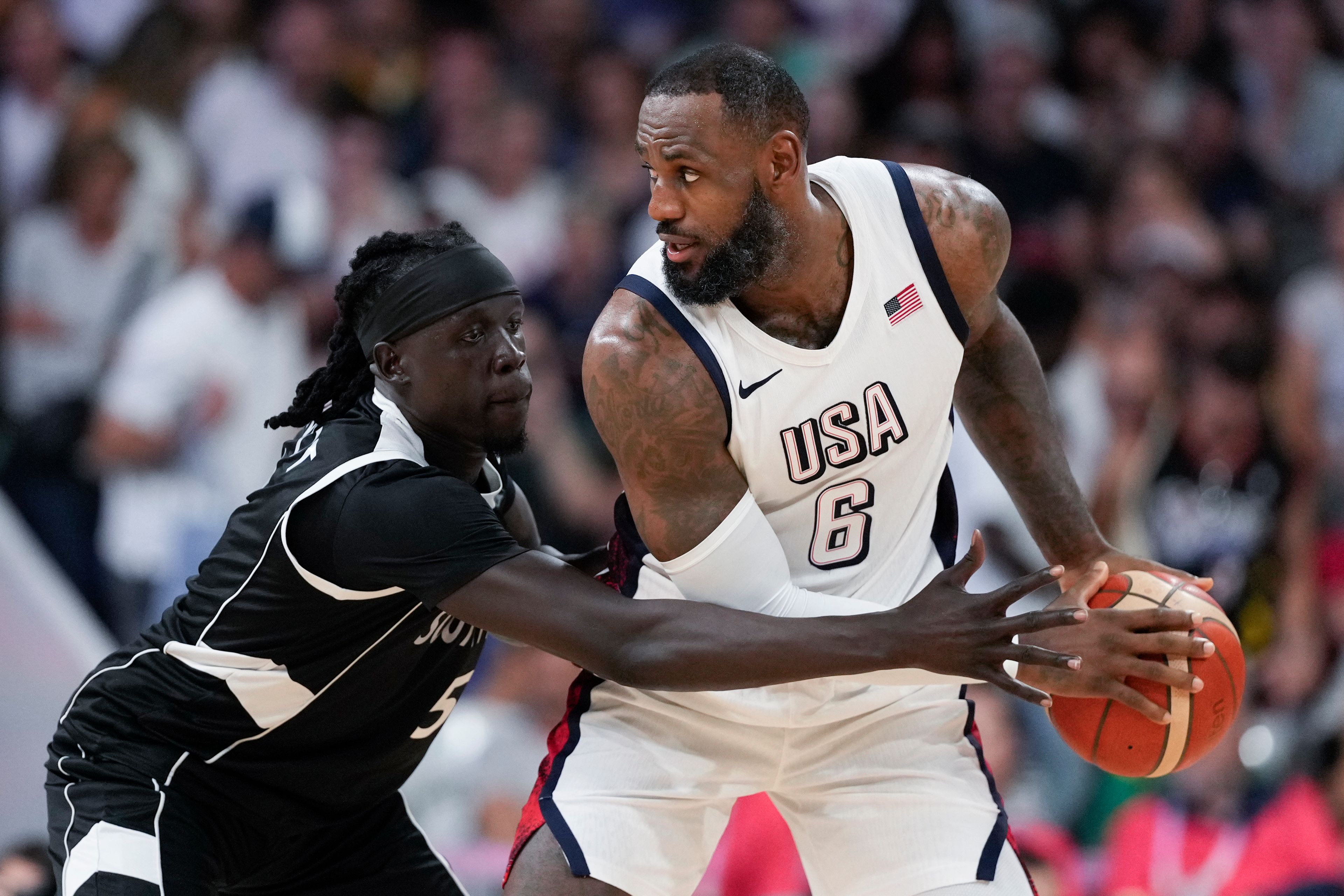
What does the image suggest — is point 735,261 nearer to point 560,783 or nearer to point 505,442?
point 505,442

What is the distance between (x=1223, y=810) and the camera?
639 centimetres

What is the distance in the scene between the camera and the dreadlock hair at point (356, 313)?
3.91 metres

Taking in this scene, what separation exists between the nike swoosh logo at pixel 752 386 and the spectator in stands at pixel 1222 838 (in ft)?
10.8

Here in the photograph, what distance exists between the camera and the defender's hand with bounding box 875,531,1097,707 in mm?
3080

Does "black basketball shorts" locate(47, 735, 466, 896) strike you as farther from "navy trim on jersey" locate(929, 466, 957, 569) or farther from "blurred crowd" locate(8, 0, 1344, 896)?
"blurred crowd" locate(8, 0, 1344, 896)

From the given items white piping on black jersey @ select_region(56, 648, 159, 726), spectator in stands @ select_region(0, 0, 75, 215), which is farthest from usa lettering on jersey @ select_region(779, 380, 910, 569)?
spectator in stands @ select_region(0, 0, 75, 215)

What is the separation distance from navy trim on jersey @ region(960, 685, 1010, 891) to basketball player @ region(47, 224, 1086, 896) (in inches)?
33.0

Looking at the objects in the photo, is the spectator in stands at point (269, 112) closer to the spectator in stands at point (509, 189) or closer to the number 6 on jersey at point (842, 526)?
the spectator in stands at point (509, 189)

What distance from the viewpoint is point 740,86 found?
3580mm

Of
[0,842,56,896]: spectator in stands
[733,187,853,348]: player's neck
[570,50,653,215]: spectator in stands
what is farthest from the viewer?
[570,50,653,215]: spectator in stands

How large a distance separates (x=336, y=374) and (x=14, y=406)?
4362mm

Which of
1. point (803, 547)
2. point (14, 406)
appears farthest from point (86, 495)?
point (803, 547)

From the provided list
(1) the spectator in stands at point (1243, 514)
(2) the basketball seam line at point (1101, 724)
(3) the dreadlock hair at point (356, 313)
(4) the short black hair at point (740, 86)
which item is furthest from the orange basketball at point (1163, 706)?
(1) the spectator in stands at point (1243, 514)

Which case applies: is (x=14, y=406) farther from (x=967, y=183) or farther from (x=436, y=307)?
(x=967, y=183)
